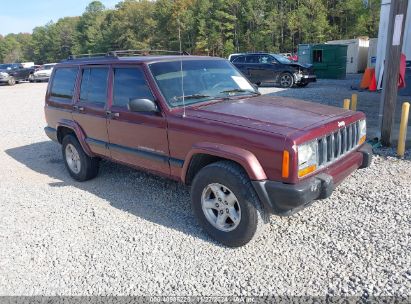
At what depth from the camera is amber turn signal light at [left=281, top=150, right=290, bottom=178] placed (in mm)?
3006

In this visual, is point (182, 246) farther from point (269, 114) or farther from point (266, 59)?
point (266, 59)

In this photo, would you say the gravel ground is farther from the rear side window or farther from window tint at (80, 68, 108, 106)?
the rear side window

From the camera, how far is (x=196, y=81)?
4.28 meters

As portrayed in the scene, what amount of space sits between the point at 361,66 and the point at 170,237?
2728cm

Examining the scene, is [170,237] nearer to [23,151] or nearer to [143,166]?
[143,166]

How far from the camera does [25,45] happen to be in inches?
4651

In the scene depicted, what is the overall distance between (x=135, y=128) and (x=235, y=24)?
54448 mm

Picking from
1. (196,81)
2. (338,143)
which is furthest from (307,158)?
(196,81)

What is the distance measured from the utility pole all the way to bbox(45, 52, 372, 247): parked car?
2.55 meters

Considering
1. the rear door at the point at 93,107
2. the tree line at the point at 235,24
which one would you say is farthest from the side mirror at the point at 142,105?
the tree line at the point at 235,24

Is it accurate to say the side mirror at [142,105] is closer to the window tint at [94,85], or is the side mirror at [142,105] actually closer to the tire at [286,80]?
the window tint at [94,85]

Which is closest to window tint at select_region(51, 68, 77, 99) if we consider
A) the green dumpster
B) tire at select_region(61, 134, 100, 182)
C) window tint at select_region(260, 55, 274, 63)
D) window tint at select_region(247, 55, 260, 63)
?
tire at select_region(61, 134, 100, 182)

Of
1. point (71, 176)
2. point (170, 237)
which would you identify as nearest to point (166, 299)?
point (170, 237)

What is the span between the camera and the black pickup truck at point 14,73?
28.1 meters
